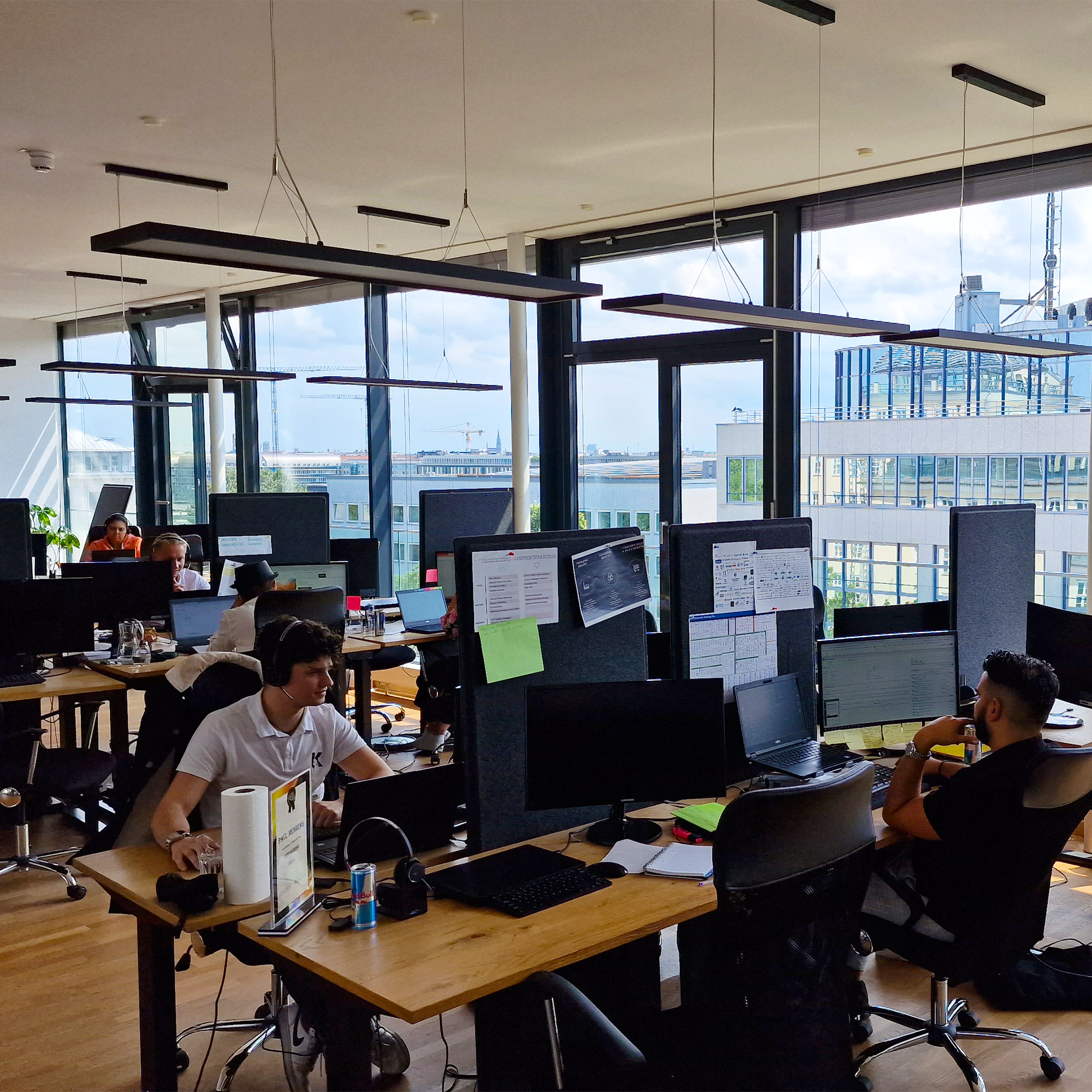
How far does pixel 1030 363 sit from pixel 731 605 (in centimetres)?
325

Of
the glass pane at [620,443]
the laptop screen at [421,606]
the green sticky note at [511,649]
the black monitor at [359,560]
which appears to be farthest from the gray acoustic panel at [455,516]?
the green sticky note at [511,649]

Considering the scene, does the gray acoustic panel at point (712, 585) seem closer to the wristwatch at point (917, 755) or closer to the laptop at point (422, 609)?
the wristwatch at point (917, 755)

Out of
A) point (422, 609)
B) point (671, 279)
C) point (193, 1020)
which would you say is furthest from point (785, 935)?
point (671, 279)

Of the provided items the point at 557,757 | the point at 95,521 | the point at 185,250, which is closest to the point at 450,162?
the point at 185,250

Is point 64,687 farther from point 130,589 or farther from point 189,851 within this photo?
point 189,851

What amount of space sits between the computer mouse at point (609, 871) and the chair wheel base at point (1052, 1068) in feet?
4.50

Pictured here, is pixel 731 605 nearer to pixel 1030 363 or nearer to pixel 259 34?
pixel 259 34

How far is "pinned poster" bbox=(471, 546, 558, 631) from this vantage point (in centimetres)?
274

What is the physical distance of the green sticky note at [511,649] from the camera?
273 centimetres

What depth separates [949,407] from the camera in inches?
236

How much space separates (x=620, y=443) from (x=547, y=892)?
17.5ft

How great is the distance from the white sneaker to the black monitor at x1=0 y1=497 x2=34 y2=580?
382cm

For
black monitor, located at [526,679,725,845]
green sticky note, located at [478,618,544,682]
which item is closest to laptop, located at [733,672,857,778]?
black monitor, located at [526,679,725,845]

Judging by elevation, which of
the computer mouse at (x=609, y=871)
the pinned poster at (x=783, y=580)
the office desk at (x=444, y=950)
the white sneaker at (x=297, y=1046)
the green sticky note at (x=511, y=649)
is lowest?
the white sneaker at (x=297, y=1046)
